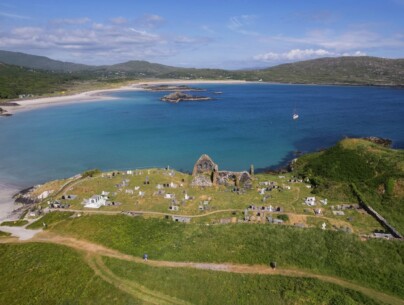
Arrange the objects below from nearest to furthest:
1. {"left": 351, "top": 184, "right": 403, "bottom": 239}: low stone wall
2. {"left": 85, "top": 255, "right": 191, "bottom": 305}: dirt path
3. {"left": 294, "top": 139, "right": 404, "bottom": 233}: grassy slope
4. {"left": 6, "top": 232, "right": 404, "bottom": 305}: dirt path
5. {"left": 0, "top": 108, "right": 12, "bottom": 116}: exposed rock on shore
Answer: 1. {"left": 85, "top": 255, "right": 191, "bottom": 305}: dirt path
2. {"left": 6, "top": 232, "right": 404, "bottom": 305}: dirt path
3. {"left": 351, "top": 184, "right": 403, "bottom": 239}: low stone wall
4. {"left": 294, "top": 139, "right": 404, "bottom": 233}: grassy slope
5. {"left": 0, "top": 108, "right": 12, "bottom": 116}: exposed rock on shore

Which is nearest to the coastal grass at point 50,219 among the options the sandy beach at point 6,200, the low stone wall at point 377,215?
the sandy beach at point 6,200

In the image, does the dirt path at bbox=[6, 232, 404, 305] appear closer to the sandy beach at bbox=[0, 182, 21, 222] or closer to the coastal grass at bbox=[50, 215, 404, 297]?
the coastal grass at bbox=[50, 215, 404, 297]

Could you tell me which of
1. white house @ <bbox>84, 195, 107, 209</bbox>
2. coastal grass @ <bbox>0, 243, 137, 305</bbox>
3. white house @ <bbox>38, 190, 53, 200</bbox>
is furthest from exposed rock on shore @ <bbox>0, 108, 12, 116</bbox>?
coastal grass @ <bbox>0, 243, 137, 305</bbox>

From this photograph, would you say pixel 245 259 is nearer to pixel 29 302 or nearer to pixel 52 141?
pixel 29 302

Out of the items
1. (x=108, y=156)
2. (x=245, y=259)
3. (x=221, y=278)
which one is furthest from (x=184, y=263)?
(x=108, y=156)

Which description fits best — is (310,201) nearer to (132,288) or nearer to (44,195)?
(132,288)
